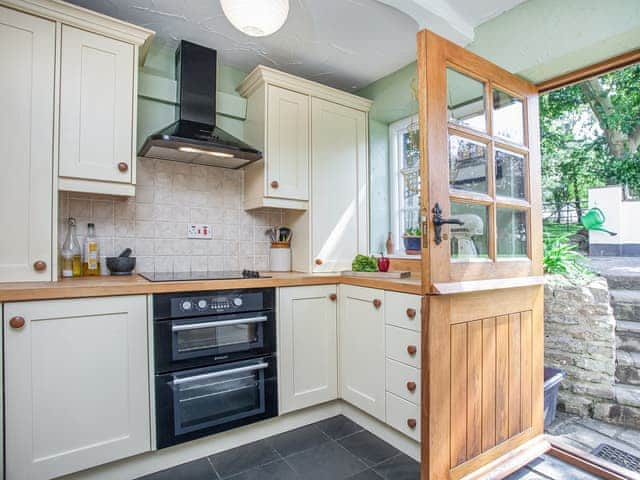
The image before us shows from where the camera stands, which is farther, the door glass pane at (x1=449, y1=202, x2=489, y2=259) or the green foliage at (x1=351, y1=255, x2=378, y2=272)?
the green foliage at (x1=351, y1=255, x2=378, y2=272)

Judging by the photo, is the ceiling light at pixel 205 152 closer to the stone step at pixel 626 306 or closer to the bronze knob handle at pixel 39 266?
the bronze knob handle at pixel 39 266

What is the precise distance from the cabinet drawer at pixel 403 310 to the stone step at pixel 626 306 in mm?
2503

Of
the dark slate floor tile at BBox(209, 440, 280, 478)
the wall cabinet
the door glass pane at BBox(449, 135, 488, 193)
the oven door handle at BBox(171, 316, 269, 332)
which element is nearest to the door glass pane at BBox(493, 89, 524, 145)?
the door glass pane at BBox(449, 135, 488, 193)

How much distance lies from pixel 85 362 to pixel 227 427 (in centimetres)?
75

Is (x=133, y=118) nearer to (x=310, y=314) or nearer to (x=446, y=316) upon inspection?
(x=310, y=314)

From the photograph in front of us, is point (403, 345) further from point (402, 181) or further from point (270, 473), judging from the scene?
point (402, 181)

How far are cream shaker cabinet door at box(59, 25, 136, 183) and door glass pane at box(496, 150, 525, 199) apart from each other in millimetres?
1841

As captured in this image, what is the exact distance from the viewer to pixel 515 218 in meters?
1.79

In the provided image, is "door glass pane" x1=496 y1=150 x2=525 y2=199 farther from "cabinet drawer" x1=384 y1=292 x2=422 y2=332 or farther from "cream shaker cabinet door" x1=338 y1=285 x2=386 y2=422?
"cream shaker cabinet door" x1=338 y1=285 x2=386 y2=422

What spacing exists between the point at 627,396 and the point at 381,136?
7.72 ft

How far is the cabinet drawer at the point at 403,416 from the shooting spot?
171 cm

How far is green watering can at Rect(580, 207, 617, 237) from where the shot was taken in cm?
498

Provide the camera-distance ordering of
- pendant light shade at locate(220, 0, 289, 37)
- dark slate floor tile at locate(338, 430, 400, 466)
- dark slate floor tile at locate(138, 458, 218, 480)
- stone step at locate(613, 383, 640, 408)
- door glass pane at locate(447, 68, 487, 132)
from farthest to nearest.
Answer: stone step at locate(613, 383, 640, 408) → dark slate floor tile at locate(338, 430, 400, 466) → dark slate floor tile at locate(138, 458, 218, 480) → door glass pane at locate(447, 68, 487, 132) → pendant light shade at locate(220, 0, 289, 37)

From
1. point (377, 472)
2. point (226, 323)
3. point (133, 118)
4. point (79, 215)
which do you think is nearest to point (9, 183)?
point (79, 215)
